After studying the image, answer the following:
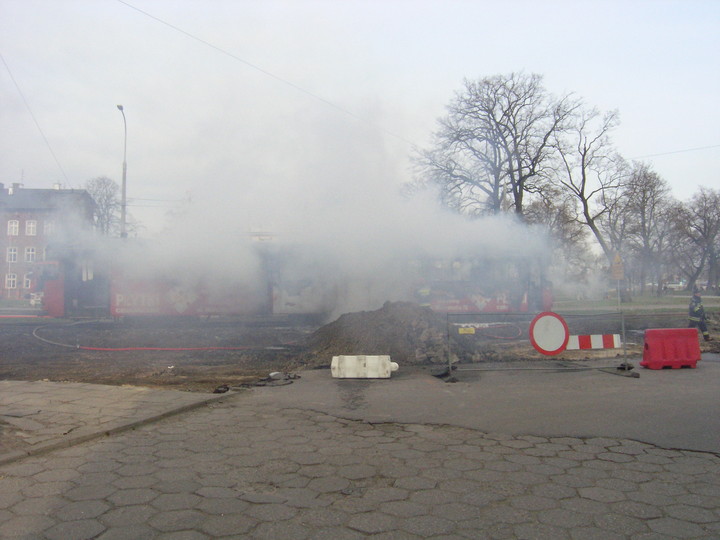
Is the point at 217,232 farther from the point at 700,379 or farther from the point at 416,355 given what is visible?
the point at 700,379

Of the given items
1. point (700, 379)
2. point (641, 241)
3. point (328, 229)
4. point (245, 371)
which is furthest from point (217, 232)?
point (641, 241)

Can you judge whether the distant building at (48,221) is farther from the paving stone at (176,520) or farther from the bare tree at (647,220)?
the bare tree at (647,220)

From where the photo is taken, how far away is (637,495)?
3.44m

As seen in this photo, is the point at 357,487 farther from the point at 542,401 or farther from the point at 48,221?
the point at 48,221

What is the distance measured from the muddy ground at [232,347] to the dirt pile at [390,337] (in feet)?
0.07

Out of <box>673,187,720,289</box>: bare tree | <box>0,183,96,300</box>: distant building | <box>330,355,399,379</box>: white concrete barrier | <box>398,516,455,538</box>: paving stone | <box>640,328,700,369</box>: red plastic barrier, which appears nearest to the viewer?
<box>398,516,455,538</box>: paving stone

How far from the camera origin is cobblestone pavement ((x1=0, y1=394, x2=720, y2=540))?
294 centimetres

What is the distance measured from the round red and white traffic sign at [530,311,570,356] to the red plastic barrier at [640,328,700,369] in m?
1.87

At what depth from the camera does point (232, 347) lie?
12086 millimetres

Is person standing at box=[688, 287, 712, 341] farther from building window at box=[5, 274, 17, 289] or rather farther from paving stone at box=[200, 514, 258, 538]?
building window at box=[5, 274, 17, 289]

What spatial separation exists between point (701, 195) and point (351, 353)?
4275cm

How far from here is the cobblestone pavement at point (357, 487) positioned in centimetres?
294

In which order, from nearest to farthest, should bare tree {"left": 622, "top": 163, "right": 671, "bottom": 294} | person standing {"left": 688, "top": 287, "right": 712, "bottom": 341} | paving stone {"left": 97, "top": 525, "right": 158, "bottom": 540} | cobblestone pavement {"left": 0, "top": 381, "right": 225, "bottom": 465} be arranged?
paving stone {"left": 97, "top": 525, "right": 158, "bottom": 540}
cobblestone pavement {"left": 0, "top": 381, "right": 225, "bottom": 465}
person standing {"left": 688, "top": 287, "right": 712, "bottom": 341}
bare tree {"left": 622, "top": 163, "right": 671, "bottom": 294}

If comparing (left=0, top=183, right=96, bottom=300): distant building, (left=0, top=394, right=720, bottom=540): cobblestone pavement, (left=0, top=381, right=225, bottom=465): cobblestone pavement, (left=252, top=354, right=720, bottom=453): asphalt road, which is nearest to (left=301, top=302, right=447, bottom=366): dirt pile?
(left=252, top=354, right=720, bottom=453): asphalt road
